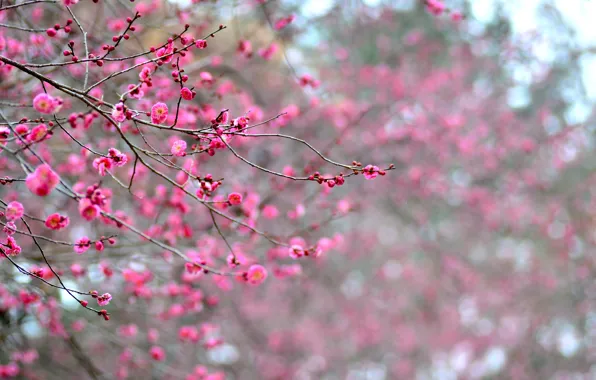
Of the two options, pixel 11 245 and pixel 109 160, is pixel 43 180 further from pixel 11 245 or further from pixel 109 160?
pixel 11 245

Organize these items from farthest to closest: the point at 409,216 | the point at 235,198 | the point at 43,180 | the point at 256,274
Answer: the point at 409,216 → the point at 256,274 → the point at 235,198 → the point at 43,180

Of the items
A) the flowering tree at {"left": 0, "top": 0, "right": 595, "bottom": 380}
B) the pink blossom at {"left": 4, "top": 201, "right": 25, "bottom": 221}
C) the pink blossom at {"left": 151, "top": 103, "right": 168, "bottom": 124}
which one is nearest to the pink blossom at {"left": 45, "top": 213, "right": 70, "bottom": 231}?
the pink blossom at {"left": 4, "top": 201, "right": 25, "bottom": 221}

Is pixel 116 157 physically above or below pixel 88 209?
above

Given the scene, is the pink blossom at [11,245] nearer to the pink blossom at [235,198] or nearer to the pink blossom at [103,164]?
the pink blossom at [103,164]

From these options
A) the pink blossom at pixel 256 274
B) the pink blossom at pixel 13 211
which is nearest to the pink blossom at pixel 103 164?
the pink blossom at pixel 13 211

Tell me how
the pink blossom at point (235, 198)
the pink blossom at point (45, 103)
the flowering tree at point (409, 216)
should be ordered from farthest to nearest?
the flowering tree at point (409, 216) < the pink blossom at point (235, 198) < the pink blossom at point (45, 103)

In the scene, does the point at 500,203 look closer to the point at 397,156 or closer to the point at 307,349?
the point at 397,156

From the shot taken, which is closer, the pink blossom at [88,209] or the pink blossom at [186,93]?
the pink blossom at [88,209]

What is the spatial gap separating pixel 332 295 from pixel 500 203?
10.4ft

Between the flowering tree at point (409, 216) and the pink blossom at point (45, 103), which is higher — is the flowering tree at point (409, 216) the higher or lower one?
the higher one

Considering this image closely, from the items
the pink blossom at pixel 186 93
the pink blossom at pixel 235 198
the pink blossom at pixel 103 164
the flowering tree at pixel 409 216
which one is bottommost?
the pink blossom at pixel 103 164

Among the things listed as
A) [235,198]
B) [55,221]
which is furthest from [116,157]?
[235,198]

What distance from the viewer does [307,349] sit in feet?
30.5

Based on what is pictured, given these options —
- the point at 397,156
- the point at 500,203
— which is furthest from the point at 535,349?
the point at 397,156
